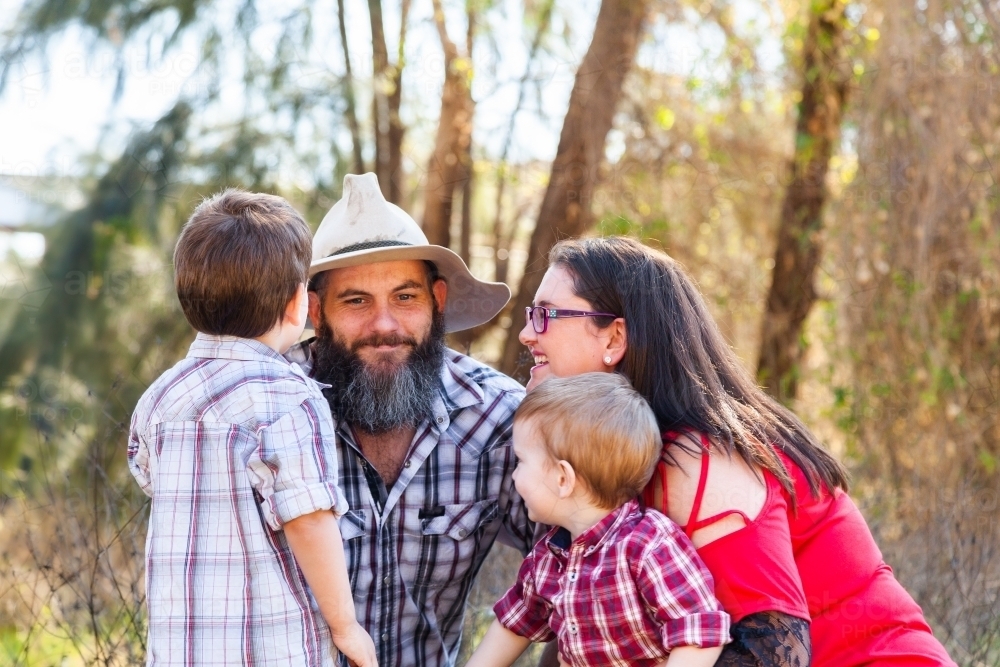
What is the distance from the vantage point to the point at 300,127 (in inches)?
249

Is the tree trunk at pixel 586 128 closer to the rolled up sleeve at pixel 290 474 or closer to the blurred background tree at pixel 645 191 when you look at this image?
the blurred background tree at pixel 645 191

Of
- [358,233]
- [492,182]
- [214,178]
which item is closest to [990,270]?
[492,182]

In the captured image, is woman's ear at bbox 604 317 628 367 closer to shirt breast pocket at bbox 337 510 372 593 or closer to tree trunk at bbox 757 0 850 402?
shirt breast pocket at bbox 337 510 372 593

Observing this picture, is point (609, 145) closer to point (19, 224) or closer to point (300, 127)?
point (300, 127)

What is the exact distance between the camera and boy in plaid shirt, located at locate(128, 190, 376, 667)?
205cm

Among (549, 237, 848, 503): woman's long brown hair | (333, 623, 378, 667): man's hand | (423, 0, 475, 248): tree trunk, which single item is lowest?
(333, 623, 378, 667): man's hand

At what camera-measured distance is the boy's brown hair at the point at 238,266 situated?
2082mm

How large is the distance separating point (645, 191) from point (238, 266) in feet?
18.4

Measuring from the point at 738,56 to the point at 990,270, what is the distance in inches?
104

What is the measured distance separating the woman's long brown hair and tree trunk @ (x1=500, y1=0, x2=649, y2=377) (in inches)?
165

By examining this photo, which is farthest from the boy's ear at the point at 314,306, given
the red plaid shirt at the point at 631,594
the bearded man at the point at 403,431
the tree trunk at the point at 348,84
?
the tree trunk at the point at 348,84

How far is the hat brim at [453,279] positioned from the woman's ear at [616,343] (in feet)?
2.42

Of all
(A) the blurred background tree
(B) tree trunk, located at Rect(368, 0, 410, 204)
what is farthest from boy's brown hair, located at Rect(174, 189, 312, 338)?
(B) tree trunk, located at Rect(368, 0, 410, 204)

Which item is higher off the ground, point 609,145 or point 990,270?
point 609,145
